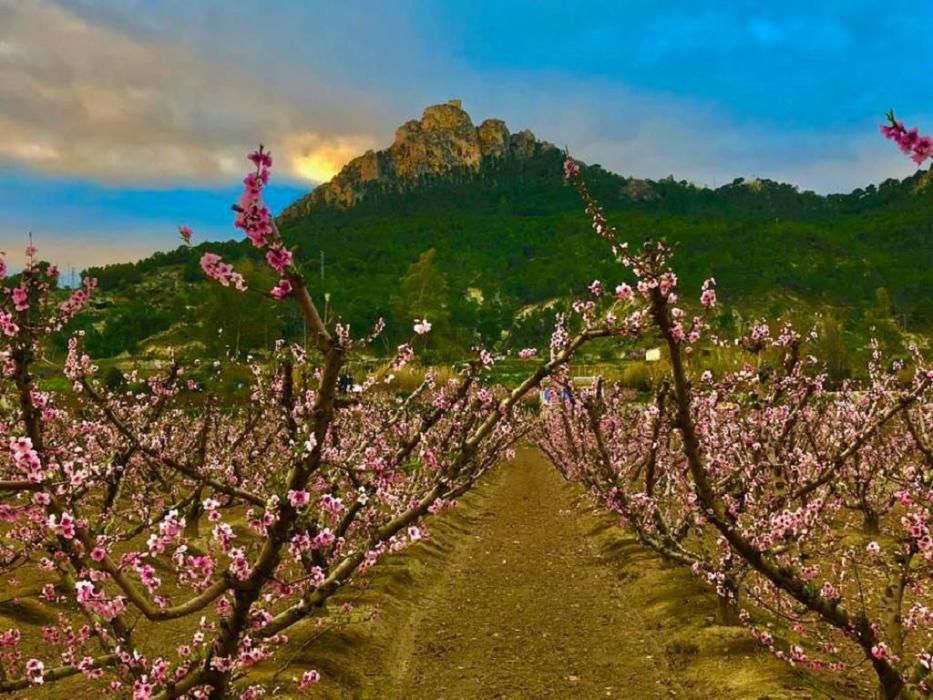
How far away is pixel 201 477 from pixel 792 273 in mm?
188919

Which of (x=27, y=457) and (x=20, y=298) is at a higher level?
(x=20, y=298)

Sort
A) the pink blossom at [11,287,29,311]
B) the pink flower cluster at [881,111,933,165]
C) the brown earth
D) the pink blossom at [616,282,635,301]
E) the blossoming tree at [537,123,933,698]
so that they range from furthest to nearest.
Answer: the brown earth
the blossoming tree at [537,123,933,698]
the pink blossom at [616,282,635,301]
the pink blossom at [11,287,29,311]
the pink flower cluster at [881,111,933,165]

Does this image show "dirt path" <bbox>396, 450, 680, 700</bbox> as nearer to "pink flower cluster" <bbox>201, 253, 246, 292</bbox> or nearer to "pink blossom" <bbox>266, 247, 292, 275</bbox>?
"pink flower cluster" <bbox>201, 253, 246, 292</bbox>

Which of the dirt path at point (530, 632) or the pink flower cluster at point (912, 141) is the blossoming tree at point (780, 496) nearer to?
the pink flower cluster at point (912, 141)

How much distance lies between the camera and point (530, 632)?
1583 cm

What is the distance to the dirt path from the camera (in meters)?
12.8

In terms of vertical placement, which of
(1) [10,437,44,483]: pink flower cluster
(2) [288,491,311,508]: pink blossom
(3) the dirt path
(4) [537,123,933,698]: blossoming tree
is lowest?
(3) the dirt path

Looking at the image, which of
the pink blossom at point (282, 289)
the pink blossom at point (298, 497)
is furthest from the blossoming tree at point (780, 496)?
the pink blossom at point (298, 497)

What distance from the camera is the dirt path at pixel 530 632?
12797 millimetres

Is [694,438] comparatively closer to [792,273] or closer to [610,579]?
[610,579]

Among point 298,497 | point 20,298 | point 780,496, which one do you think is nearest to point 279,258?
point 298,497

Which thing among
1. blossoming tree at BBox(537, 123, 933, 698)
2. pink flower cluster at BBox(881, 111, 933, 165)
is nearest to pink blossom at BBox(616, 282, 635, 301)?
blossoming tree at BBox(537, 123, 933, 698)

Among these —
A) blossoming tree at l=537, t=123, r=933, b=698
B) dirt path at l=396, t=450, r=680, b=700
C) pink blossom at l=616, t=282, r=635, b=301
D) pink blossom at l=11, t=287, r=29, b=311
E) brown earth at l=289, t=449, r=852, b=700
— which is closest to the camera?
pink blossom at l=11, t=287, r=29, b=311

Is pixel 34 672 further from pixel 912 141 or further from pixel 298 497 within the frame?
pixel 912 141
